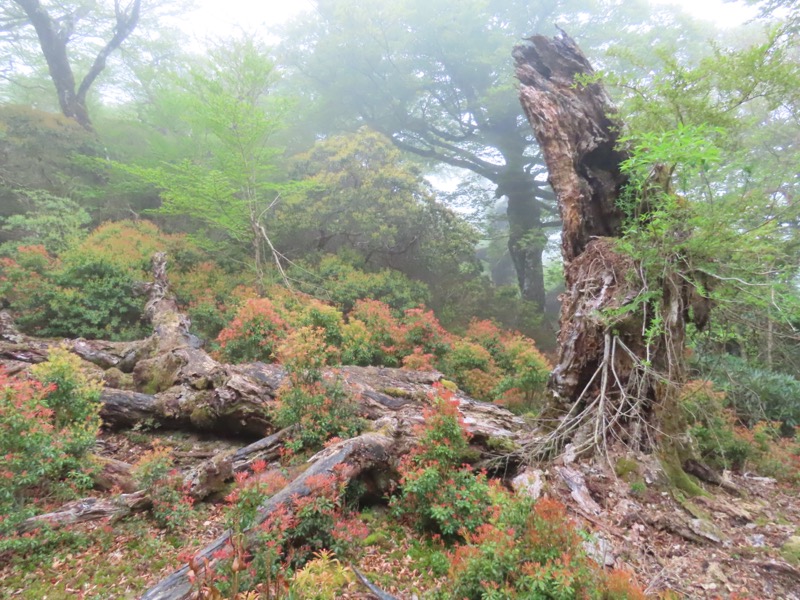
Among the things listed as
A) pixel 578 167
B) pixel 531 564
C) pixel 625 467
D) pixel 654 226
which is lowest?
pixel 531 564

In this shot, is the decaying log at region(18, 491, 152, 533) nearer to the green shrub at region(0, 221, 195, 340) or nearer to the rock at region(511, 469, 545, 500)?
the rock at region(511, 469, 545, 500)

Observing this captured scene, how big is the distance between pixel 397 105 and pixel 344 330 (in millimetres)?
14427

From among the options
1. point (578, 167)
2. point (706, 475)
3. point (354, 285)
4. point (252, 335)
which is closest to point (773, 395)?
point (706, 475)

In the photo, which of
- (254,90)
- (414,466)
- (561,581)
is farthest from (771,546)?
(254,90)

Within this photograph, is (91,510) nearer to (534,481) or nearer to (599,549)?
(534,481)

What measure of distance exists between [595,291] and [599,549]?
10.8 ft

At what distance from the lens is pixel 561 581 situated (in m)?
2.48

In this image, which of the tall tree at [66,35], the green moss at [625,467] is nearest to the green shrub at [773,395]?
the green moss at [625,467]

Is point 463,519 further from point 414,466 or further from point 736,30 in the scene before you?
point 736,30

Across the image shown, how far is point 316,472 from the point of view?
4.17 meters

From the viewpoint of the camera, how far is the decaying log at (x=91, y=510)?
12.1 feet

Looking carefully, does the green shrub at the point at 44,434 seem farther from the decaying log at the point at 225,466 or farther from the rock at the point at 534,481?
the rock at the point at 534,481

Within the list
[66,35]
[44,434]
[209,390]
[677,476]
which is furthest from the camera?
[66,35]

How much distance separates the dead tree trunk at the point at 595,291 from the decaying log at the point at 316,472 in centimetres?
196
